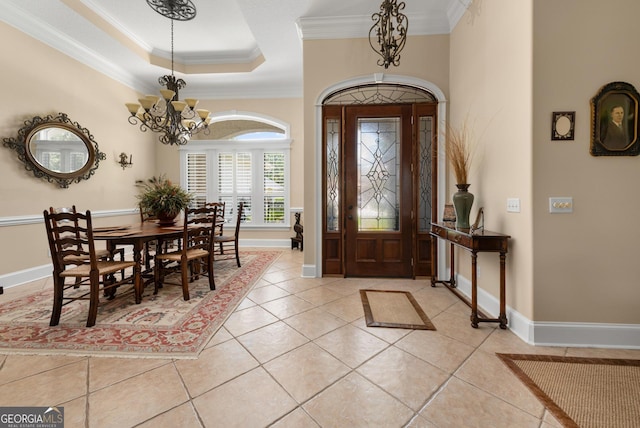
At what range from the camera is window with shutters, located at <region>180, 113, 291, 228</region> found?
6.11 metres

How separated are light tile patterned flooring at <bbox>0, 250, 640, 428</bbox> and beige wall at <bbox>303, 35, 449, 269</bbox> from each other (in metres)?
1.84

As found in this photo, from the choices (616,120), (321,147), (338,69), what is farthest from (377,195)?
(616,120)

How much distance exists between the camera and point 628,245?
206 centimetres

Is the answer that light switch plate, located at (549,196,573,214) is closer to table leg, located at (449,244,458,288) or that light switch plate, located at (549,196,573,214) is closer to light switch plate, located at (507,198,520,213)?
light switch plate, located at (507,198,520,213)

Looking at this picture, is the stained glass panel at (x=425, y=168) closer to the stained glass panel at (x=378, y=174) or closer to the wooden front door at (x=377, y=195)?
the wooden front door at (x=377, y=195)

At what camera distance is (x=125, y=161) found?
5.28m

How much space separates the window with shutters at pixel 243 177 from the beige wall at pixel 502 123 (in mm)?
4032

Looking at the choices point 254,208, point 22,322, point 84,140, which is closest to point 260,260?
point 254,208

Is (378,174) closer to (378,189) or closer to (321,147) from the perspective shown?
(378,189)

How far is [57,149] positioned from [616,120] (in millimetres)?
6729

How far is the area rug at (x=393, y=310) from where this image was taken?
98.0 inches

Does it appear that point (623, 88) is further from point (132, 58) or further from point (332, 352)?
point (132, 58)

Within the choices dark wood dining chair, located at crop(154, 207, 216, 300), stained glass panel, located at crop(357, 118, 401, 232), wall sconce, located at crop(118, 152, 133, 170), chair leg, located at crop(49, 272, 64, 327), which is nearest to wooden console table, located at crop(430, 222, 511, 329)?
stained glass panel, located at crop(357, 118, 401, 232)

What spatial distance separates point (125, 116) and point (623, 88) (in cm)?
723
